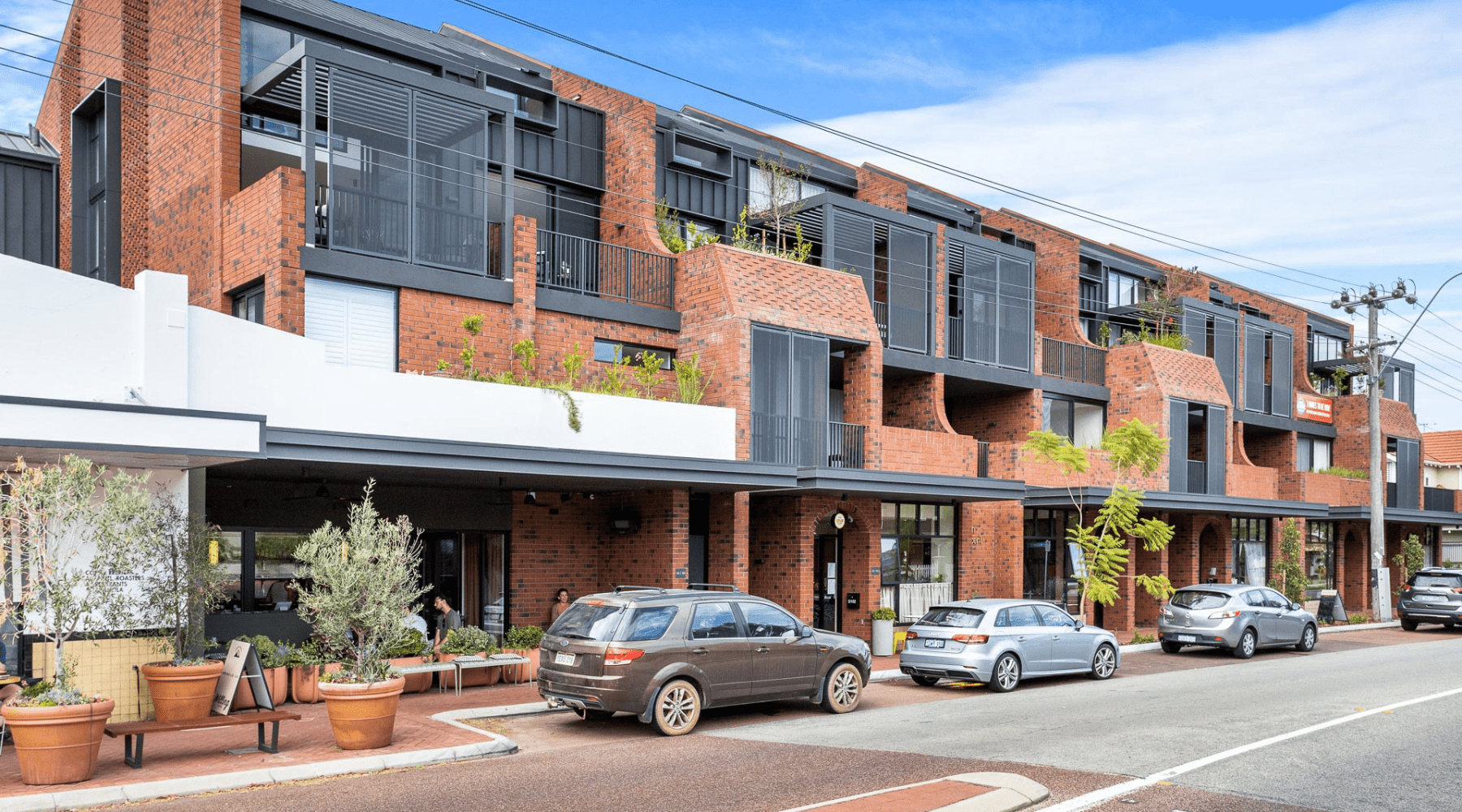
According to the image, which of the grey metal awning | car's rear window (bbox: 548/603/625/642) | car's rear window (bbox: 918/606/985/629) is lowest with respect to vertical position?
car's rear window (bbox: 918/606/985/629)

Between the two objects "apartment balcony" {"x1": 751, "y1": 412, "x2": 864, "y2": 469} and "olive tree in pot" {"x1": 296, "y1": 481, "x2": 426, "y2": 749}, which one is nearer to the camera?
"olive tree in pot" {"x1": 296, "y1": 481, "x2": 426, "y2": 749}

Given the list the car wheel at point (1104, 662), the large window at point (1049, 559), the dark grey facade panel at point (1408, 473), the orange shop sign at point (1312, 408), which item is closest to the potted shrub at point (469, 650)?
the car wheel at point (1104, 662)

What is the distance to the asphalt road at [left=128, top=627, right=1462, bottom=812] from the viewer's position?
9.41 meters

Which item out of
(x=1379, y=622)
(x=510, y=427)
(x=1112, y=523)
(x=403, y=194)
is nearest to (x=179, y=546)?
(x=510, y=427)

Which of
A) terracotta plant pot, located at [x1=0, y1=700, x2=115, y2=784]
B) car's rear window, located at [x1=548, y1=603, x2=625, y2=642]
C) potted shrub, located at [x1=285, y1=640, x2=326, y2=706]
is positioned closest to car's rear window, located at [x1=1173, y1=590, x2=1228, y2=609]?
car's rear window, located at [x1=548, y1=603, x2=625, y2=642]

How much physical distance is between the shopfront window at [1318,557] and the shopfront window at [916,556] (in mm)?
18279

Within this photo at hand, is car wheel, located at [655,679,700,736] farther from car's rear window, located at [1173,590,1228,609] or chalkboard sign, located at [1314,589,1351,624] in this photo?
chalkboard sign, located at [1314,589,1351,624]

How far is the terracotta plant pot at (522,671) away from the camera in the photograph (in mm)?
16734

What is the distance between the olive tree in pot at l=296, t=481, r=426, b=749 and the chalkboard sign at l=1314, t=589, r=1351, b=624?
94.2 feet

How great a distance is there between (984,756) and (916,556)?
46.8 ft

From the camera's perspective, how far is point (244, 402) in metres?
13.8

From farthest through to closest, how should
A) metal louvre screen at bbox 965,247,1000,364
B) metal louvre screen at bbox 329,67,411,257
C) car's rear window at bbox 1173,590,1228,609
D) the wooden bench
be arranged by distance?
1. metal louvre screen at bbox 965,247,1000,364
2. car's rear window at bbox 1173,590,1228,609
3. metal louvre screen at bbox 329,67,411,257
4. the wooden bench

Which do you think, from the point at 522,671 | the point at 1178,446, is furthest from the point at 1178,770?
the point at 1178,446

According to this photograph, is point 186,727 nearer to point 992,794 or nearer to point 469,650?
point 469,650
